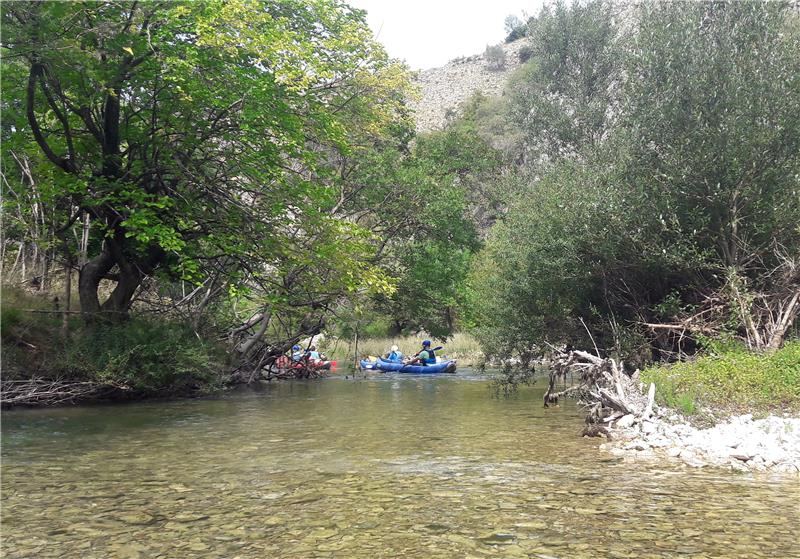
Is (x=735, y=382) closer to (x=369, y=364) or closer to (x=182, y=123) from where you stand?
(x=182, y=123)

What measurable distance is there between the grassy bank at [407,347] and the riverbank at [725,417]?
2203cm

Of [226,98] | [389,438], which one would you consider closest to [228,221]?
[226,98]

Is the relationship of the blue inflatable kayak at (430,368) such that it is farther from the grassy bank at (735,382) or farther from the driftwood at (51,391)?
the grassy bank at (735,382)

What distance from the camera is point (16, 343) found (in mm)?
13281

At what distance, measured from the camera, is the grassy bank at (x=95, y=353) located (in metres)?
13.5

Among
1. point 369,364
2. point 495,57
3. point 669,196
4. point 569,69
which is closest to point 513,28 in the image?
point 495,57

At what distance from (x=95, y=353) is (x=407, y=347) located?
2261 centimetres

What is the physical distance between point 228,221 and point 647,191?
9.35m

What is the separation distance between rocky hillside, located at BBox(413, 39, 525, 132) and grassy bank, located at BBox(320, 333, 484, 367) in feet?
162

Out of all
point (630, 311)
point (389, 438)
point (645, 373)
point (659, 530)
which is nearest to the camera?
point (659, 530)

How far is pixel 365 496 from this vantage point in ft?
22.4

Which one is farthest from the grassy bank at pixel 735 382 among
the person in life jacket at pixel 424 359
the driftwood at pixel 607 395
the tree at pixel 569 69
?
the tree at pixel 569 69

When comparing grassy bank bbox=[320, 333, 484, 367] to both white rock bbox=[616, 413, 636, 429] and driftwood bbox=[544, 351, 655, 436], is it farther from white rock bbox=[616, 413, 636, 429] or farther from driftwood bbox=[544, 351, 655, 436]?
white rock bbox=[616, 413, 636, 429]

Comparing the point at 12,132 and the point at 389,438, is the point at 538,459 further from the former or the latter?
the point at 12,132
